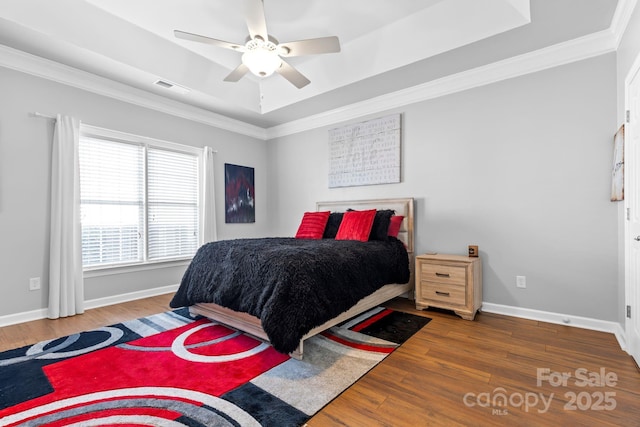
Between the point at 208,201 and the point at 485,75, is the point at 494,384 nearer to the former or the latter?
the point at 485,75

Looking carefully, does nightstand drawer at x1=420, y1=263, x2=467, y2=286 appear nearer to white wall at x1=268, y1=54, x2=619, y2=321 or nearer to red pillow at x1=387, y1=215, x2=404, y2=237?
white wall at x1=268, y1=54, x2=619, y2=321

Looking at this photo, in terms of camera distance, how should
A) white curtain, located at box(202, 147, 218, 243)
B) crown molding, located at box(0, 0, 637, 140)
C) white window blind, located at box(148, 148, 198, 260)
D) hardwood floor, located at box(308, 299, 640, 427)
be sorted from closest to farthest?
hardwood floor, located at box(308, 299, 640, 427) → crown molding, located at box(0, 0, 637, 140) → white window blind, located at box(148, 148, 198, 260) → white curtain, located at box(202, 147, 218, 243)

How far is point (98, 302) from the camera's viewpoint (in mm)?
3586

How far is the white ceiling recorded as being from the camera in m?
2.64

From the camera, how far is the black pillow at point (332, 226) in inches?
160

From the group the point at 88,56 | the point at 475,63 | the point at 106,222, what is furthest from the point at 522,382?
the point at 88,56

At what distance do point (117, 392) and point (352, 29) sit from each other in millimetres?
3784

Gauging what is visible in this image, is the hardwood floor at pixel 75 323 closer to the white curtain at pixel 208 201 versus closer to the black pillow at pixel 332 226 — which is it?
the white curtain at pixel 208 201

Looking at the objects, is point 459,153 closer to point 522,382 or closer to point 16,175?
point 522,382

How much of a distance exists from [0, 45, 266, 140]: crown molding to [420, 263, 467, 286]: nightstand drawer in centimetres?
377

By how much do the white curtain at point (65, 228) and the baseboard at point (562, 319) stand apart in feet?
14.7

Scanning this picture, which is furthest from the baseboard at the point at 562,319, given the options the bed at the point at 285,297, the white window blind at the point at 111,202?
the white window blind at the point at 111,202

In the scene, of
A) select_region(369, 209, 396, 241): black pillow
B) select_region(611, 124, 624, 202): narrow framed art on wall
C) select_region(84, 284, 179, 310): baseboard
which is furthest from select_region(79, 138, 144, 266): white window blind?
select_region(611, 124, 624, 202): narrow framed art on wall

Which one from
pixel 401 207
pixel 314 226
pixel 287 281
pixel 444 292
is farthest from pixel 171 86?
pixel 444 292
